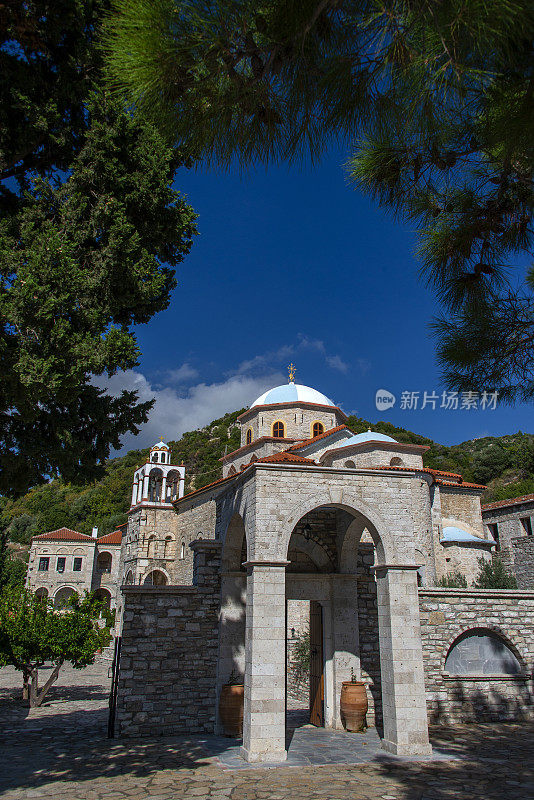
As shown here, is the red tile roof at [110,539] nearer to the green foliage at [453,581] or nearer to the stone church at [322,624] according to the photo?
the green foliage at [453,581]

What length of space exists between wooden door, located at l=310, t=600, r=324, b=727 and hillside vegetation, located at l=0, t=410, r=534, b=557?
92.6 feet

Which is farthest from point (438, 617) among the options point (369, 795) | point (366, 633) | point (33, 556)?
point (33, 556)

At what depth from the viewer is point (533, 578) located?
22031 millimetres

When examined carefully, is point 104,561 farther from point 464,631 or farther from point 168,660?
point 464,631

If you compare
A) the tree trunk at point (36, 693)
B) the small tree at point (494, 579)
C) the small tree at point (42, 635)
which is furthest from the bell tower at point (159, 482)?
the small tree at point (42, 635)

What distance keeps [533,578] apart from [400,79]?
2315 centimetres

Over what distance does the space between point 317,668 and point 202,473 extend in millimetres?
40620

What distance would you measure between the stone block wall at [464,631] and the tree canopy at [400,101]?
6443mm

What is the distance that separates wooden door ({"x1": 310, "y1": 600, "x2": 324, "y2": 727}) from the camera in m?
9.55

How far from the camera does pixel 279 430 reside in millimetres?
23531

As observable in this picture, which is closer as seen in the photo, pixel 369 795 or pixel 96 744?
pixel 369 795

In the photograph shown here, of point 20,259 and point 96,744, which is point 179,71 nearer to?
point 20,259

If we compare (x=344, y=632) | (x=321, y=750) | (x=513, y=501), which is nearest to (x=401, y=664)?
(x=321, y=750)

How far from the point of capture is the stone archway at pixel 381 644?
723 cm
